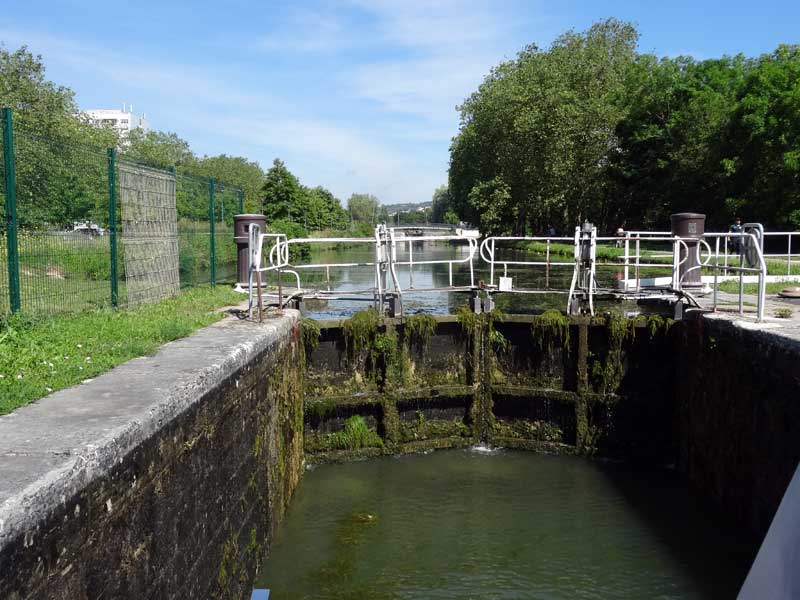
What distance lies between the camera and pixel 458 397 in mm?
8859

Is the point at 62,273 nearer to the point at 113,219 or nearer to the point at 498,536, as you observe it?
the point at 113,219

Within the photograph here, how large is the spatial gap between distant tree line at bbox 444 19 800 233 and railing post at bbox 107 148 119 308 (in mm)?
24632

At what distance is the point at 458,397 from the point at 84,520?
6.39 m

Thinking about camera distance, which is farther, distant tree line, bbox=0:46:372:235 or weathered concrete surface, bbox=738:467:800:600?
distant tree line, bbox=0:46:372:235

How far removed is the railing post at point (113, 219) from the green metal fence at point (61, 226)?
1 cm

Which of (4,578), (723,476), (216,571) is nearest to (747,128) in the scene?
(723,476)

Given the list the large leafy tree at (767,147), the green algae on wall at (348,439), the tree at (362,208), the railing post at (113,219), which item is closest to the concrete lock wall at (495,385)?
the green algae on wall at (348,439)

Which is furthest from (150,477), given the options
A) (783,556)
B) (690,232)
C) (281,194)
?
(281,194)

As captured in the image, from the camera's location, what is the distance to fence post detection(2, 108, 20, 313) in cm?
587

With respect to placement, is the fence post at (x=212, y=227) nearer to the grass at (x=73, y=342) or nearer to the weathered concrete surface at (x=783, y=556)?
the grass at (x=73, y=342)

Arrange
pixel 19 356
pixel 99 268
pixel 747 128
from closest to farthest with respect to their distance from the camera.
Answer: pixel 19 356 < pixel 99 268 < pixel 747 128

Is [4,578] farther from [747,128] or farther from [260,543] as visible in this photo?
[747,128]

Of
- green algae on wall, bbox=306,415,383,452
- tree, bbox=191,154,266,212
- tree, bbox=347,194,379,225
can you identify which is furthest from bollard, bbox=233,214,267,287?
tree, bbox=347,194,379,225

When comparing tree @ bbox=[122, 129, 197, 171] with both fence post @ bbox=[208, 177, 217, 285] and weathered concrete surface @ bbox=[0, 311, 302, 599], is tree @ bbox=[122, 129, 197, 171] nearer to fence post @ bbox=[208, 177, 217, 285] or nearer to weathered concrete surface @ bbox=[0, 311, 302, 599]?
fence post @ bbox=[208, 177, 217, 285]
